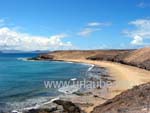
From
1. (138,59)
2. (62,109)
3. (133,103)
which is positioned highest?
(138,59)

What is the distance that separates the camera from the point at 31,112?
24.4 metres

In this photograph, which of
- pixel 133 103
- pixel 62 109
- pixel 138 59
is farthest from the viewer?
pixel 138 59

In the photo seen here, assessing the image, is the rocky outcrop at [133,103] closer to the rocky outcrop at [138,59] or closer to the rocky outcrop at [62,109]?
the rocky outcrop at [62,109]

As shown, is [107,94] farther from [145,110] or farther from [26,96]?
[145,110]

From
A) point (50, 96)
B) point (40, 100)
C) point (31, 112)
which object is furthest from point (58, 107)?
point (50, 96)

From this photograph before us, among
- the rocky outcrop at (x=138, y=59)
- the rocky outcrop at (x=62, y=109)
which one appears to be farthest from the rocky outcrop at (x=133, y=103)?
the rocky outcrop at (x=138, y=59)

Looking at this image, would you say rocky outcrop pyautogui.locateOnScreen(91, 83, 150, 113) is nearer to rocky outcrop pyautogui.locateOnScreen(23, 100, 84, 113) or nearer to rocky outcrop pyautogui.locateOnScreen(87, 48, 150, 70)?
rocky outcrop pyautogui.locateOnScreen(23, 100, 84, 113)

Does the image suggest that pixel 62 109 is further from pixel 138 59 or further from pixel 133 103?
pixel 138 59

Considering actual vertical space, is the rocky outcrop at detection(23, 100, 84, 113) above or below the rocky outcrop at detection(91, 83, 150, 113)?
below

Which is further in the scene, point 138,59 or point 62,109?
point 138,59

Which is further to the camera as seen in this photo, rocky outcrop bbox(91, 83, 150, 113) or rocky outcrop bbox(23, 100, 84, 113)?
rocky outcrop bbox(23, 100, 84, 113)

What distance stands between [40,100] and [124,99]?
40.4 ft

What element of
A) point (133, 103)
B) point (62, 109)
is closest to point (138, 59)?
point (62, 109)

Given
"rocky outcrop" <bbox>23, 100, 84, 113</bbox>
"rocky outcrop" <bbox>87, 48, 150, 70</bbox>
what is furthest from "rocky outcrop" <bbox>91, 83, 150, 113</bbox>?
"rocky outcrop" <bbox>87, 48, 150, 70</bbox>
